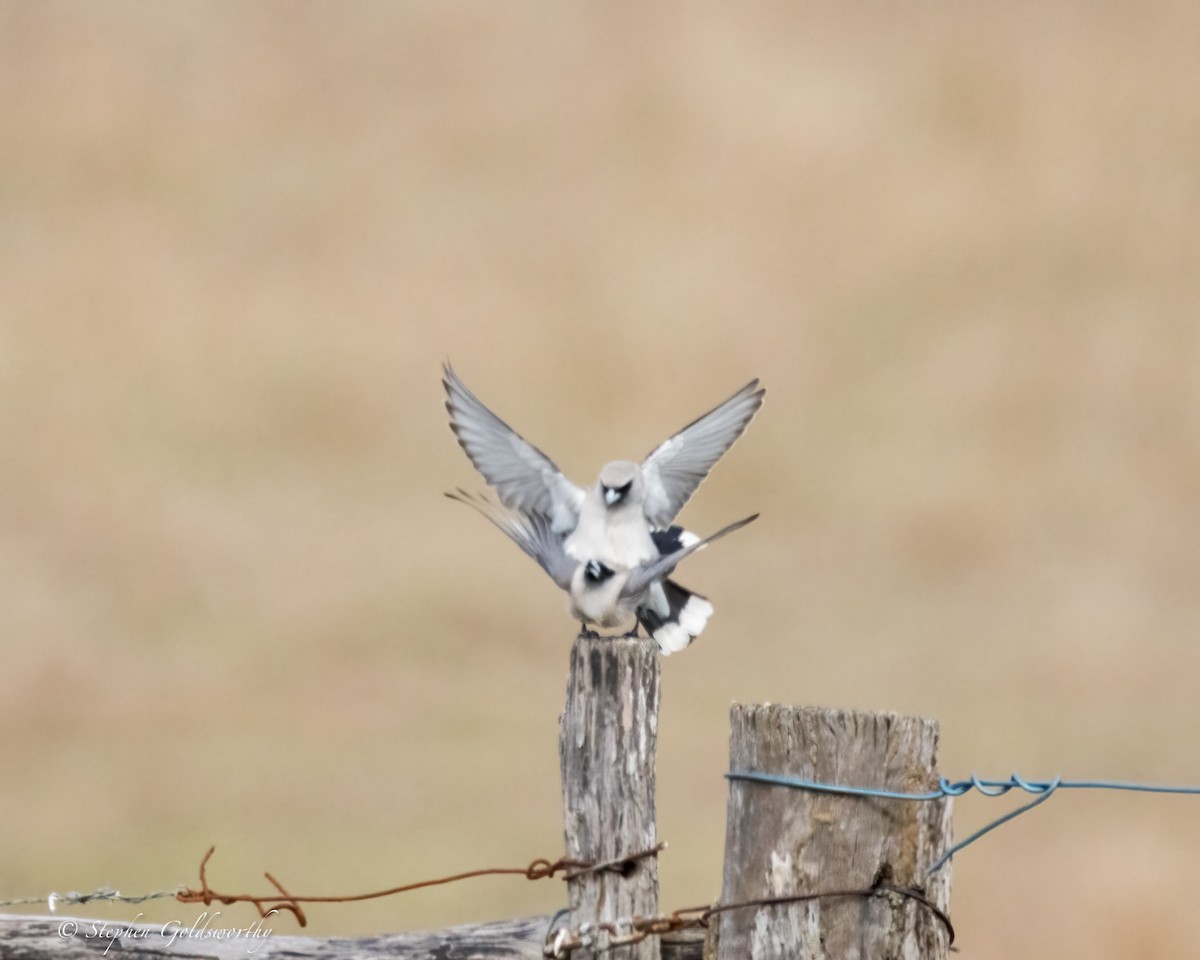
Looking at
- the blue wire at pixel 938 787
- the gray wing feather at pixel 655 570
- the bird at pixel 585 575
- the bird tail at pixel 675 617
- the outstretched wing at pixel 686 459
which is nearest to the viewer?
the blue wire at pixel 938 787

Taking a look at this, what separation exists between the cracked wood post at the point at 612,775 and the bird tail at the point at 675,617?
5.71 feet

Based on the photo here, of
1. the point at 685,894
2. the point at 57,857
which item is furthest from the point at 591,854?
the point at 57,857

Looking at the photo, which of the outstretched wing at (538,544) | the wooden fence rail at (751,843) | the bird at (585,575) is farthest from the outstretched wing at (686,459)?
the wooden fence rail at (751,843)

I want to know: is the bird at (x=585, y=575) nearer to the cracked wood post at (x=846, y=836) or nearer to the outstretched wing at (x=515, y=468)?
the outstretched wing at (x=515, y=468)

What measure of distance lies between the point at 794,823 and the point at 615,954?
13.6 inches

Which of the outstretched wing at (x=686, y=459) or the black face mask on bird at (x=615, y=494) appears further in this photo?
the outstretched wing at (x=686, y=459)

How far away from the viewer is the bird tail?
4.18 meters

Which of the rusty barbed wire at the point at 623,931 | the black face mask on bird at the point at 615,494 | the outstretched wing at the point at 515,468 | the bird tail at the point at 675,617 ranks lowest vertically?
the rusty barbed wire at the point at 623,931

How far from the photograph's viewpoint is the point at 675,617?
424 cm

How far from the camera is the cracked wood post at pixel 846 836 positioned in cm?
227

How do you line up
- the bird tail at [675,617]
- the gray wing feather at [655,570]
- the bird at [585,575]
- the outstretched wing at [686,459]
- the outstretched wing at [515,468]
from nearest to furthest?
the gray wing feather at [655,570] < the bird at [585,575] < the outstretched wing at [515,468] < the outstretched wing at [686,459] < the bird tail at [675,617]

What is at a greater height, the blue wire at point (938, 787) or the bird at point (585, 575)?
the bird at point (585, 575)

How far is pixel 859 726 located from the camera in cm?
227

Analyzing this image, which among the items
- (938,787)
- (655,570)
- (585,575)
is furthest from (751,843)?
(585,575)
